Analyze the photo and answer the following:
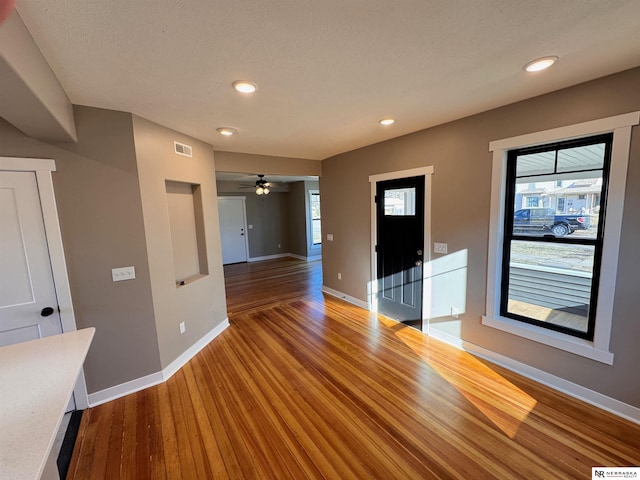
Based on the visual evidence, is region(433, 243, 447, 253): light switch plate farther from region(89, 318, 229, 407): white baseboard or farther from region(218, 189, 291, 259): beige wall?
region(218, 189, 291, 259): beige wall

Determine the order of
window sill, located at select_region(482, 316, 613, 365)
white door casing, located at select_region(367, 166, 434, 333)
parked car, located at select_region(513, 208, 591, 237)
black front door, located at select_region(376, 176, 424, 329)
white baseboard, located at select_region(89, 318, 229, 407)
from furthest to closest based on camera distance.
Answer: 1. black front door, located at select_region(376, 176, 424, 329)
2. white door casing, located at select_region(367, 166, 434, 333)
3. white baseboard, located at select_region(89, 318, 229, 407)
4. parked car, located at select_region(513, 208, 591, 237)
5. window sill, located at select_region(482, 316, 613, 365)

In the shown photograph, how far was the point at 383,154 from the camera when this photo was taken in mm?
3562

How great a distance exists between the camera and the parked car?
7.04 feet

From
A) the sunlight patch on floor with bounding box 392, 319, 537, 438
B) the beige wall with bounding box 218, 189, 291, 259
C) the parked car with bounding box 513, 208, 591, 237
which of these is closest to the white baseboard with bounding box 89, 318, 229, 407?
the sunlight patch on floor with bounding box 392, 319, 537, 438

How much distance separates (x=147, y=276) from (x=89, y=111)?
1394mm

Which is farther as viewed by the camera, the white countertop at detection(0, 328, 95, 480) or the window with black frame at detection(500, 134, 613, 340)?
the window with black frame at detection(500, 134, 613, 340)

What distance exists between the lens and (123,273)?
7.44ft

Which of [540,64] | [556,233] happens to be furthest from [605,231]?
[540,64]

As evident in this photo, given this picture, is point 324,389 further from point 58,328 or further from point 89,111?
point 89,111

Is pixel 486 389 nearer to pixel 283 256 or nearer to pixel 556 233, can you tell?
pixel 556 233

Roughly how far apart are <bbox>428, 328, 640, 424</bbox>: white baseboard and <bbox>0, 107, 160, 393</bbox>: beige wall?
325 centimetres

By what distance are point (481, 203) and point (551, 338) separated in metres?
1.32

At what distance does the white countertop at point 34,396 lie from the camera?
0.75m

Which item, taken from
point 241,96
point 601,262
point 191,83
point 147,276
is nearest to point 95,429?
point 147,276
